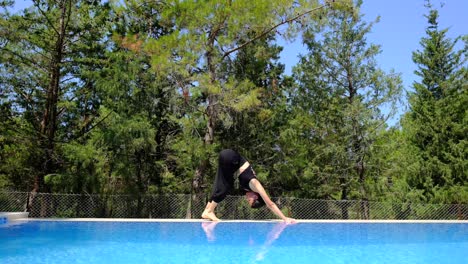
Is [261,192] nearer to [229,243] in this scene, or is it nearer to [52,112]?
[229,243]

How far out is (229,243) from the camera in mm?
6453

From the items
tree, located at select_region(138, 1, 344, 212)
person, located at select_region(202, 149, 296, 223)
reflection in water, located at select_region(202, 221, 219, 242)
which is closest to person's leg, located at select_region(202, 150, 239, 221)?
person, located at select_region(202, 149, 296, 223)

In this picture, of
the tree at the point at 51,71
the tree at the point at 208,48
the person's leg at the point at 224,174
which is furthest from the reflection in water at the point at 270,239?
the tree at the point at 51,71

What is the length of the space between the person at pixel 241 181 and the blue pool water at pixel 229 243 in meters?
0.65

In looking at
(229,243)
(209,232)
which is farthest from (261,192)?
(209,232)

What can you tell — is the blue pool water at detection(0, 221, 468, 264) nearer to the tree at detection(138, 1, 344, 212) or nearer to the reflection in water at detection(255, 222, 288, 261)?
the reflection in water at detection(255, 222, 288, 261)

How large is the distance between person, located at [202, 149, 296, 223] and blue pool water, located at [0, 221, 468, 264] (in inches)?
25.8

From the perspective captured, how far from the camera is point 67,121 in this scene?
15.1 metres

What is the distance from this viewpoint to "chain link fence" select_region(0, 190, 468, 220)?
37.0ft

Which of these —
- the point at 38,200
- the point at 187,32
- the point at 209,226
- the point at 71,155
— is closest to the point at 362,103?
the point at 187,32

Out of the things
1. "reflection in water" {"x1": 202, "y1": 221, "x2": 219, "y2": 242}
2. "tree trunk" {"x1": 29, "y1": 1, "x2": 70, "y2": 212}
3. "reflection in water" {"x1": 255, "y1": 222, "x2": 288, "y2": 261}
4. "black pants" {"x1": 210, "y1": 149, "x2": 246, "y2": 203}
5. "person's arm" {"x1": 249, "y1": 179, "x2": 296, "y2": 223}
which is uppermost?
"tree trunk" {"x1": 29, "y1": 1, "x2": 70, "y2": 212}

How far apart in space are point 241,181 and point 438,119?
40.7ft

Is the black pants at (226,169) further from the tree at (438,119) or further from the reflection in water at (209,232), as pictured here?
the tree at (438,119)

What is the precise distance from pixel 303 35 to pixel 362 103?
132 inches
